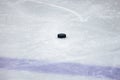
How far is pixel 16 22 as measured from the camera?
3.02 m

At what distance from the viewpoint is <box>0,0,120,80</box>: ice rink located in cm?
202

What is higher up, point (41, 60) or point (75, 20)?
point (75, 20)

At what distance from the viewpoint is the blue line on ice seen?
6.53 feet

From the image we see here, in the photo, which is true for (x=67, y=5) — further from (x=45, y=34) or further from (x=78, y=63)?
(x=78, y=63)

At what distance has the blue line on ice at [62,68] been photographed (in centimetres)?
199

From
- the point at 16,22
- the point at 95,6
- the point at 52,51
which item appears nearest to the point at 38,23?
the point at 16,22

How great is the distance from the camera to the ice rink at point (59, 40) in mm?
2020

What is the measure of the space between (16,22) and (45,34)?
0.51 meters

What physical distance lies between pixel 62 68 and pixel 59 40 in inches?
22.2

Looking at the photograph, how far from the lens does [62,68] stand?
2.07 m

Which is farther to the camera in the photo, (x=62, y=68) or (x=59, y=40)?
(x=59, y=40)

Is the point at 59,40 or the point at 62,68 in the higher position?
the point at 59,40

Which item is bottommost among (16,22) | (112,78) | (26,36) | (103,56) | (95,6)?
(112,78)

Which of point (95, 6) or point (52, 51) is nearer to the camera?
point (52, 51)
